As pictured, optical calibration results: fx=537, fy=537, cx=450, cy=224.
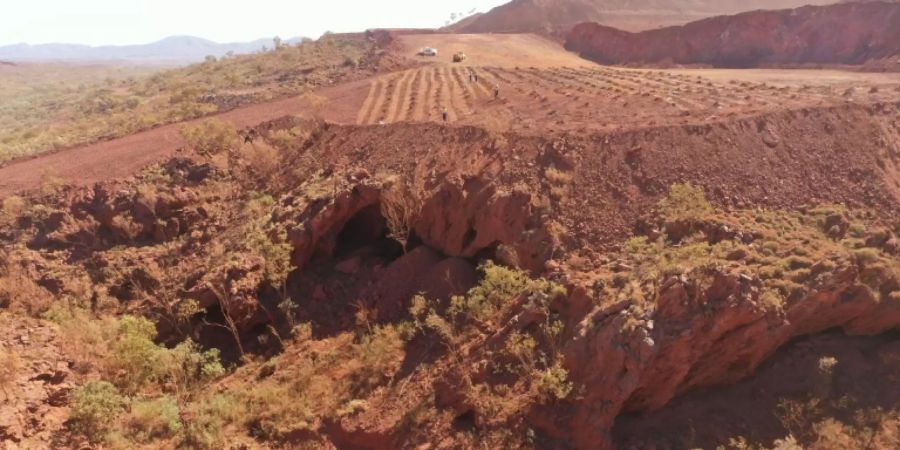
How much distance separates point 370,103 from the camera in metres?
30.1

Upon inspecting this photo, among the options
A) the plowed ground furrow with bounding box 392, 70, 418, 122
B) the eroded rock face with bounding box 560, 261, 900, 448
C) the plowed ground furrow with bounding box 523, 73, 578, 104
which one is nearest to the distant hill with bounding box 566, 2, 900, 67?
the plowed ground furrow with bounding box 523, 73, 578, 104

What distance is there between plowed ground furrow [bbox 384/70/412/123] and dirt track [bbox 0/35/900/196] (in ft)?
0.21

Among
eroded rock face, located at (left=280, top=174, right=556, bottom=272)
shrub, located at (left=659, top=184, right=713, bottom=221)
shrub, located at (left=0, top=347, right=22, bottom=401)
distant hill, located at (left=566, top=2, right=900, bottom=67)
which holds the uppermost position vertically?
distant hill, located at (left=566, top=2, right=900, bottom=67)

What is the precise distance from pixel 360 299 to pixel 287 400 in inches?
195

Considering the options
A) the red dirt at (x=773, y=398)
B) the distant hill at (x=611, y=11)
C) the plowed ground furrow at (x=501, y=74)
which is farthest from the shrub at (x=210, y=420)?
the distant hill at (x=611, y=11)

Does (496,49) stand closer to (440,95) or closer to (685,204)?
(440,95)

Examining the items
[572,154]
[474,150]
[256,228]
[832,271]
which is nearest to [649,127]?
[572,154]

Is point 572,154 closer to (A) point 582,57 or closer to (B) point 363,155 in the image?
(B) point 363,155

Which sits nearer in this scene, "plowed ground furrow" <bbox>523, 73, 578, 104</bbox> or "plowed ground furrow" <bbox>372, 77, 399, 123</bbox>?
"plowed ground furrow" <bbox>523, 73, 578, 104</bbox>

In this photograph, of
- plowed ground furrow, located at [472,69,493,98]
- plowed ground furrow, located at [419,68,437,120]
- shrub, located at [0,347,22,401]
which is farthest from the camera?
plowed ground furrow, located at [472,69,493,98]

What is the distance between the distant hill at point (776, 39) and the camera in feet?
110

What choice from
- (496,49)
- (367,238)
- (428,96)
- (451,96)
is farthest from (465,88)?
(496,49)

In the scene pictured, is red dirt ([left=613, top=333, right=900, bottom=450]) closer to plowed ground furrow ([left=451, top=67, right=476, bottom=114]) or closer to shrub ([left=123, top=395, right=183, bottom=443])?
shrub ([left=123, top=395, right=183, bottom=443])

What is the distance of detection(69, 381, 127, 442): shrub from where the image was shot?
13.5 m
